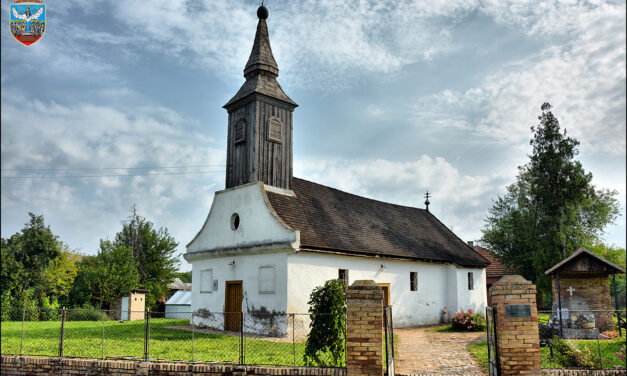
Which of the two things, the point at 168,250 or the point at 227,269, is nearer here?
the point at 227,269

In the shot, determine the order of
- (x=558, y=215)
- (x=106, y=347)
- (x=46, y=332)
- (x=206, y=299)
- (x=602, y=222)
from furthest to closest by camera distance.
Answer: (x=602, y=222) → (x=558, y=215) → (x=206, y=299) → (x=46, y=332) → (x=106, y=347)

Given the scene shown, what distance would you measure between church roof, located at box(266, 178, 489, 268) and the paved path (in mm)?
4350

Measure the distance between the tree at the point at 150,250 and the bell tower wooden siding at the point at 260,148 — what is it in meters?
26.5

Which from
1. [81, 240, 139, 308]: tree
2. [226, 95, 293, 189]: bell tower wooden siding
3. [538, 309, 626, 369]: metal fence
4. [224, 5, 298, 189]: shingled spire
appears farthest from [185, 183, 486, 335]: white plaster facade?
[81, 240, 139, 308]: tree

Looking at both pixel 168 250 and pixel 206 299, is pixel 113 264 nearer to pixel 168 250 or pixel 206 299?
pixel 168 250

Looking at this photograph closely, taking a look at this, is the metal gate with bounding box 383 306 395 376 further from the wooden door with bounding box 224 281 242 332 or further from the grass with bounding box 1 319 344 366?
the wooden door with bounding box 224 281 242 332

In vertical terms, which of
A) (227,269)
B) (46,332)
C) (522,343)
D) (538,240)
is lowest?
(46,332)

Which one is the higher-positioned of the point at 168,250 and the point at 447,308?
the point at 168,250

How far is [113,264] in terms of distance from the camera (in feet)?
116

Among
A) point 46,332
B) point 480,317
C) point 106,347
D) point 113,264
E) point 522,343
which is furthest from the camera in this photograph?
point 113,264

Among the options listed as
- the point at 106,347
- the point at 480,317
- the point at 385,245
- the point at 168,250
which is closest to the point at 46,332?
the point at 106,347

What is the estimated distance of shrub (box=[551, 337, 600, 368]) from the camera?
32.1ft

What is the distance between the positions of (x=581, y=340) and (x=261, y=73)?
16125mm

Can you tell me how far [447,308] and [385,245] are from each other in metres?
5.39
